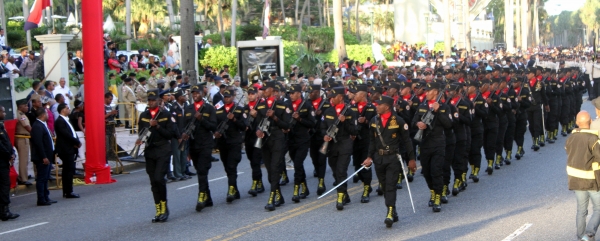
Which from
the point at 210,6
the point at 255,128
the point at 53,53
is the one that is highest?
the point at 210,6

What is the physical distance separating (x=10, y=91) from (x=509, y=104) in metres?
9.99

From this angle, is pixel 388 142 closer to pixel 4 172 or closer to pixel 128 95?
pixel 4 172

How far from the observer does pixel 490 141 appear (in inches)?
623

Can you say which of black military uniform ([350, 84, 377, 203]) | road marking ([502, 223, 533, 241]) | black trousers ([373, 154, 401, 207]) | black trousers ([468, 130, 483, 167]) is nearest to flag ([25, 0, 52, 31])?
black military uniform ([350, 84, 377, 203])

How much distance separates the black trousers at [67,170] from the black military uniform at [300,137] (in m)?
3.96

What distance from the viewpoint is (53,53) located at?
74.2ft

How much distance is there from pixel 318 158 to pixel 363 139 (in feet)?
2.72

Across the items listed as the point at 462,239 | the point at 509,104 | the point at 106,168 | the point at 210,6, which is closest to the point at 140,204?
the point at 106,168

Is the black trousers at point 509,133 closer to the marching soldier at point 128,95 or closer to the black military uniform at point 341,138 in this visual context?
the black military uniform at point 341,138

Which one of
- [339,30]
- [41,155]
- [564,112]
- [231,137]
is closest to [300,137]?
[231,137]

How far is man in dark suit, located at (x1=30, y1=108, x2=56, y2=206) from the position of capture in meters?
13.9

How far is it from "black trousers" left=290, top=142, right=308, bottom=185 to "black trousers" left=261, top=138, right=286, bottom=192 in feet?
1.43

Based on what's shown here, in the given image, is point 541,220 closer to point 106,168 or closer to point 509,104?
point 509,104

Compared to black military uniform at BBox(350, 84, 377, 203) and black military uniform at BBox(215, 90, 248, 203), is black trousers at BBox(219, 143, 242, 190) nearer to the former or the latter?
black military uniform at BBox(215, 90, 248, 203)
